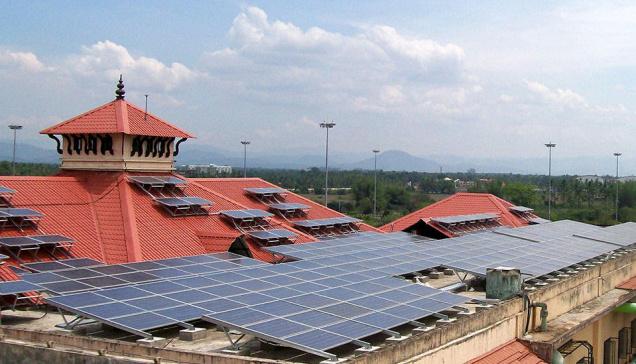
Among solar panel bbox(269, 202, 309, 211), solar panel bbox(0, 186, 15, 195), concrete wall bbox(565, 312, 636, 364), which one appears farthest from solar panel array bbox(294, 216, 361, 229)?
solar panel bbox(0, 186, 15, 195)

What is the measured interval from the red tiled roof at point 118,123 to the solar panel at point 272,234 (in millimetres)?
7165

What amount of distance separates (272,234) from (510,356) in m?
15.5

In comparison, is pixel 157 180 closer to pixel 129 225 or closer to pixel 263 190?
pixel 129 225

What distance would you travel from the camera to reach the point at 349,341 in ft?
57.7

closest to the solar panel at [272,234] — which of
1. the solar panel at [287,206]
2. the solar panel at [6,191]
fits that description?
the solar panel at [287,206]

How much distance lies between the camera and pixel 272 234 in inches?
1414

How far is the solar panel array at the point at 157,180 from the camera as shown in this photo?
35.6 m

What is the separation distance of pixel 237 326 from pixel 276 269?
7.55 m

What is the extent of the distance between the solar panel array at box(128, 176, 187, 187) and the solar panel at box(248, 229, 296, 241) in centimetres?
486

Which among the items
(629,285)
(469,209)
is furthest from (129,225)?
(469,209)

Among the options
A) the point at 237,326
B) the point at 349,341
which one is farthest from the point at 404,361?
the point at 237,326

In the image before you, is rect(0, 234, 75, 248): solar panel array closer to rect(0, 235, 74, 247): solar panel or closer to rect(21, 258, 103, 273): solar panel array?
rect(0, 235, 74, 247): solar panel

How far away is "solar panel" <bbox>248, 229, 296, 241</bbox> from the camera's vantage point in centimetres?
3541

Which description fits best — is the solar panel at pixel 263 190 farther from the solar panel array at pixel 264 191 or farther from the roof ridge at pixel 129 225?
the roof ridge at pixel 129 225
